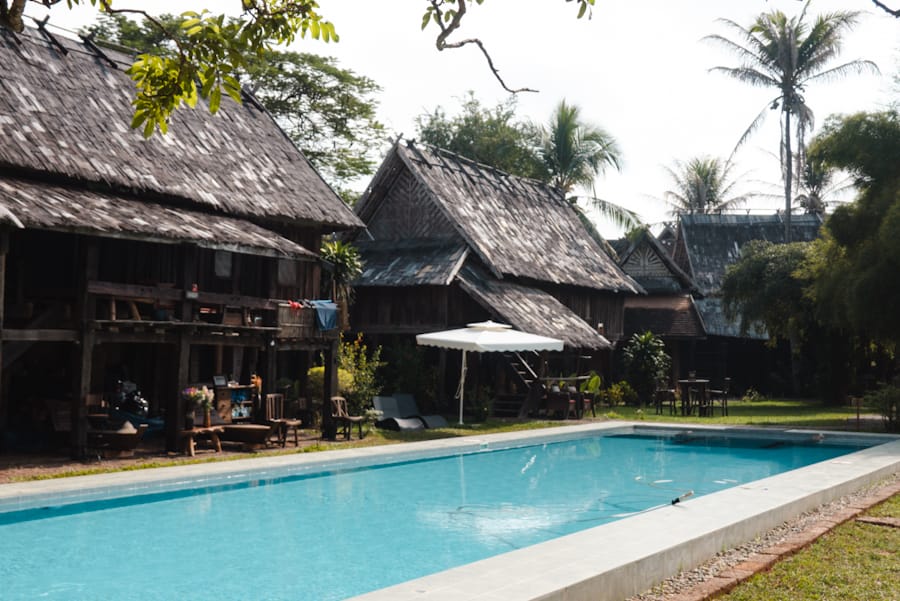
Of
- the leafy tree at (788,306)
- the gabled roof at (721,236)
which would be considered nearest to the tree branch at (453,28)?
the leafy tree at (788,306)

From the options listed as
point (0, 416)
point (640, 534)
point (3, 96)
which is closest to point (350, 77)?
point (3, 96)

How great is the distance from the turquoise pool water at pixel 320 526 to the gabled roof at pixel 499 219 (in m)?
9.88

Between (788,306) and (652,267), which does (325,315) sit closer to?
(788,306)

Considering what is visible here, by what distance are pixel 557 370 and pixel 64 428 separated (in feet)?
46.3

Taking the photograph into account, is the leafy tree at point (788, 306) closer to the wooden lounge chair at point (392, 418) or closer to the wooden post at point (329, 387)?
the wooden lounge chair at point (392, 418)

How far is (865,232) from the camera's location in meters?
18.5

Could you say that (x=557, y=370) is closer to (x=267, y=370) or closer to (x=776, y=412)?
(x=776, y=412)

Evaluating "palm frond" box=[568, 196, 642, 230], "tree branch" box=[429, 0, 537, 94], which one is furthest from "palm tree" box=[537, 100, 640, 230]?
"tree branch" box=[429, 0, 537, 94]

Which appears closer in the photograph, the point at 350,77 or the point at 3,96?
the point at 3,96

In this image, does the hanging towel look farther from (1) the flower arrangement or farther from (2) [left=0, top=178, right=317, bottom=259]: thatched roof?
(1) the flower arrangement

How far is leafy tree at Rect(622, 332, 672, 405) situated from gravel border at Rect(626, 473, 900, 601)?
16.6m

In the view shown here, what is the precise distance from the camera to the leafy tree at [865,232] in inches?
671

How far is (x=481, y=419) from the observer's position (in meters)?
19.6

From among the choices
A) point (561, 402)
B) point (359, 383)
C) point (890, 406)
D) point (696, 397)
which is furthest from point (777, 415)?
point (359, 383)
